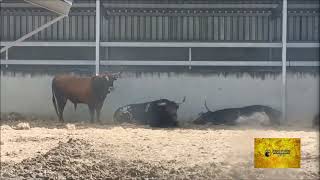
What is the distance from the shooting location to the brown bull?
51.0 feet

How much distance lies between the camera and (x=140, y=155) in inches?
383

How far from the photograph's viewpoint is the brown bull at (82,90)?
51.0 feet

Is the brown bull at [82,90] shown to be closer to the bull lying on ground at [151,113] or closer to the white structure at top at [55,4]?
the bull lying on ground at [151,113]

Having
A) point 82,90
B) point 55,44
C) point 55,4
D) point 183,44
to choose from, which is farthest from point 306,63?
point 55,4

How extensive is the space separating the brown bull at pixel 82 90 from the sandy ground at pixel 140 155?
98.7 inches

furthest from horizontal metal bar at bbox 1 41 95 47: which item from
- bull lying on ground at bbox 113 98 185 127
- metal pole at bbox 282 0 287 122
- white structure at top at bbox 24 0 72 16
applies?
metal pole at bbox 282 0 287 122

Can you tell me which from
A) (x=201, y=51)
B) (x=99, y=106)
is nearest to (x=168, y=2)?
(x=201, y=51)

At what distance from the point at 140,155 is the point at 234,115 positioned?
596 centimetres

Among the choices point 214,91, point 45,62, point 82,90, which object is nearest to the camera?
point 82,90

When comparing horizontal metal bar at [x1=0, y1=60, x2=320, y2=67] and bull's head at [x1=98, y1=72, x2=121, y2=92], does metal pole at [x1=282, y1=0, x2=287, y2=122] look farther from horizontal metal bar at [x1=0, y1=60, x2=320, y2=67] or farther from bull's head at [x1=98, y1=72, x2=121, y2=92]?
bull's head at [x1=98, y1=72, x2=121, y2=92]

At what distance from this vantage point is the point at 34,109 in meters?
16.6

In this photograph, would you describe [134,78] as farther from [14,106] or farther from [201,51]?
[14,106]

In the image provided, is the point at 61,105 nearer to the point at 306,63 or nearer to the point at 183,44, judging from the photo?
the point at 183,44

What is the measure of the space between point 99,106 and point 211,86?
3.39m
